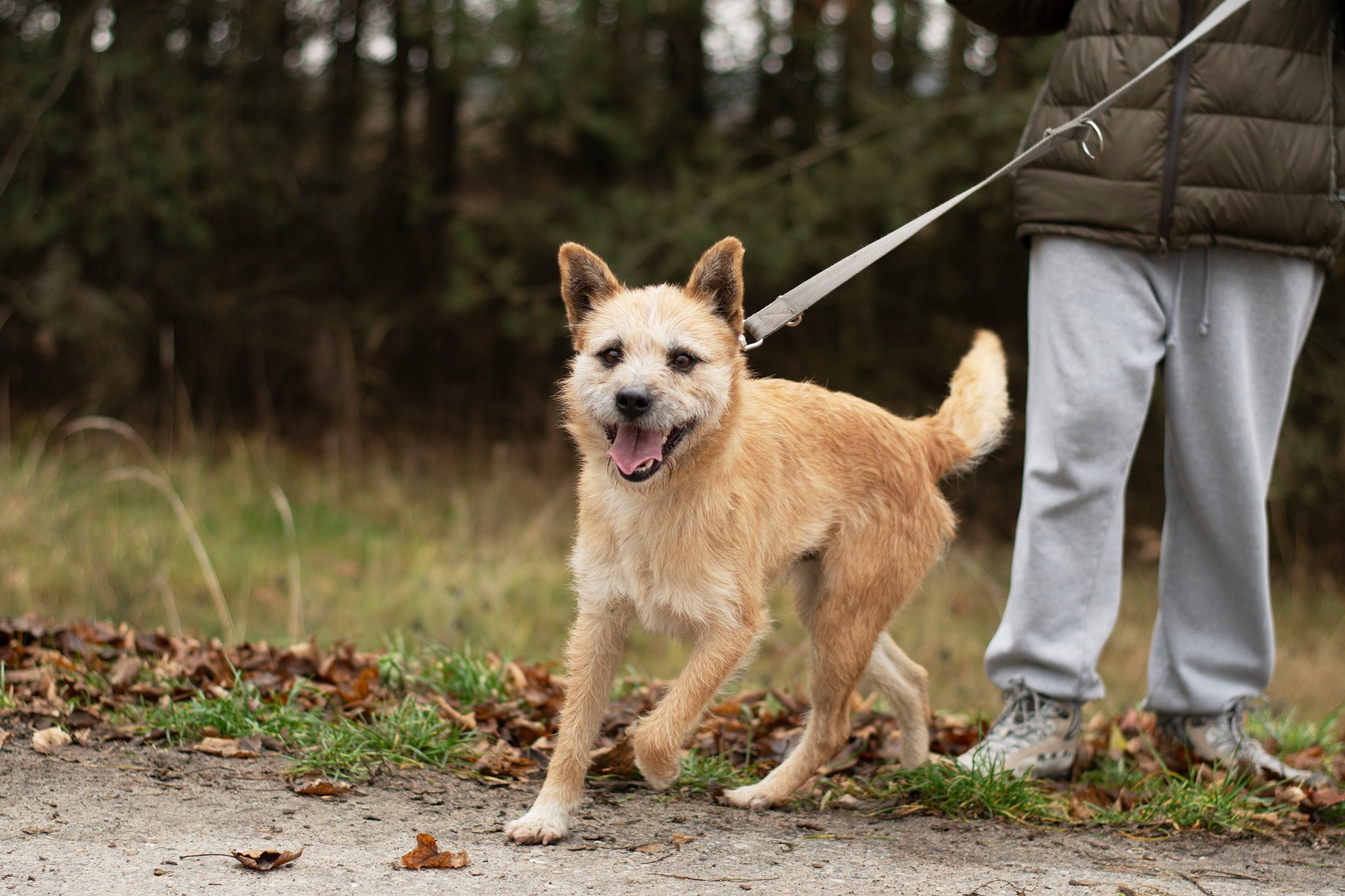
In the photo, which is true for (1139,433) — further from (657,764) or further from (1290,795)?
(657,764)

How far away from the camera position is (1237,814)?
11.4 feet

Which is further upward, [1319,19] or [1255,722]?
[1319,19]

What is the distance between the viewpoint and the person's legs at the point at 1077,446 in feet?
11.8

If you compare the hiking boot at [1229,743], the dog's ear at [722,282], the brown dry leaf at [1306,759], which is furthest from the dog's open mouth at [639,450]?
the brown dry leaf at [1306,759]

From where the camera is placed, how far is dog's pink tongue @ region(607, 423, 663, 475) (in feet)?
9.59

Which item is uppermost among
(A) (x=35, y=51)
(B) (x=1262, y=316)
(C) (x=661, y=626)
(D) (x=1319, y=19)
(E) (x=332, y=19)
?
(E) (x=332, y=19)

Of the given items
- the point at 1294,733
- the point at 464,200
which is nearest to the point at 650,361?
the point at 1294,733

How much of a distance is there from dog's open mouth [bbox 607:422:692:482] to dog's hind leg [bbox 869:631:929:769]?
1.13m

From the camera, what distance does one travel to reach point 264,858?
2.67 meters

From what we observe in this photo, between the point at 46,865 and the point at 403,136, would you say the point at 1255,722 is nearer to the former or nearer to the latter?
the point at 46,865

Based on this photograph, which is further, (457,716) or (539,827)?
(457,716)

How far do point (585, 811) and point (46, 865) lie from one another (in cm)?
127

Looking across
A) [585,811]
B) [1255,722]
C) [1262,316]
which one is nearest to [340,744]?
[585,811]

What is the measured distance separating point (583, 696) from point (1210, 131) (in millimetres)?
2344
